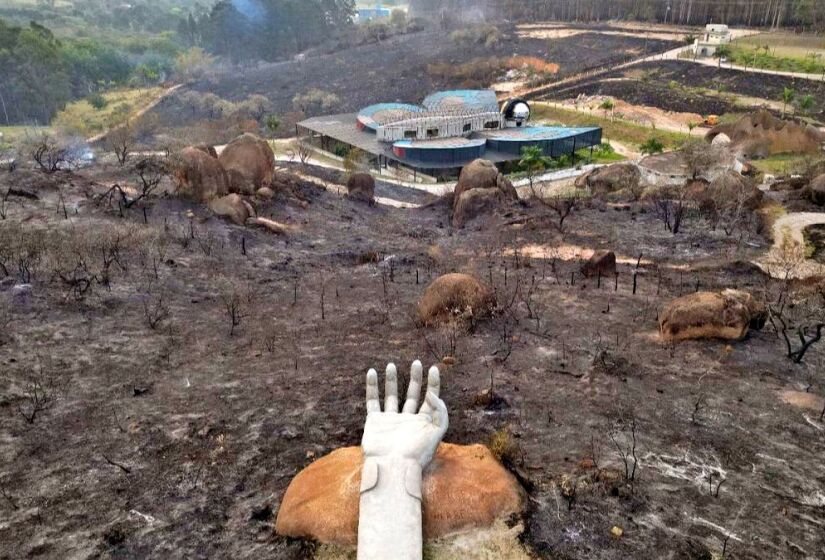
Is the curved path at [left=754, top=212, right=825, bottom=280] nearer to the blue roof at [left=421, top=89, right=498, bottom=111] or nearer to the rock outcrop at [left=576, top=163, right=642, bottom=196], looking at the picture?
the rock outcrop at [left=576, top=163, right=642, bottom=196]

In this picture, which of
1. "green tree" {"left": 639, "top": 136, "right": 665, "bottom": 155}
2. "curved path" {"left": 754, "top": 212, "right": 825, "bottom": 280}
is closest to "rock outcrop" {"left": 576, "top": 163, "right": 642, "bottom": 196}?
"curved path" {"left": 754, "top": 212, "right": 825, "bottom": 280}

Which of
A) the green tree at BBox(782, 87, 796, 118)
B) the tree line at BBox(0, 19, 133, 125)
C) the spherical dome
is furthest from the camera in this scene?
the tree line at BBox(0, 19, 133, 125)

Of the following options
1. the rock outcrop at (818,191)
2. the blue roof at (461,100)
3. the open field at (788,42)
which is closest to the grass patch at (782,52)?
the open field at (788,42)

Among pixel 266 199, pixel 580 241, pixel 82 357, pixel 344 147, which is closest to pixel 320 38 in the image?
pixel 344 147

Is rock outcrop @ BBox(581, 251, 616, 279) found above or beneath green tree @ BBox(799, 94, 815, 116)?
beneath

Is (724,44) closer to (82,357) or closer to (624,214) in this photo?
(624,214)
